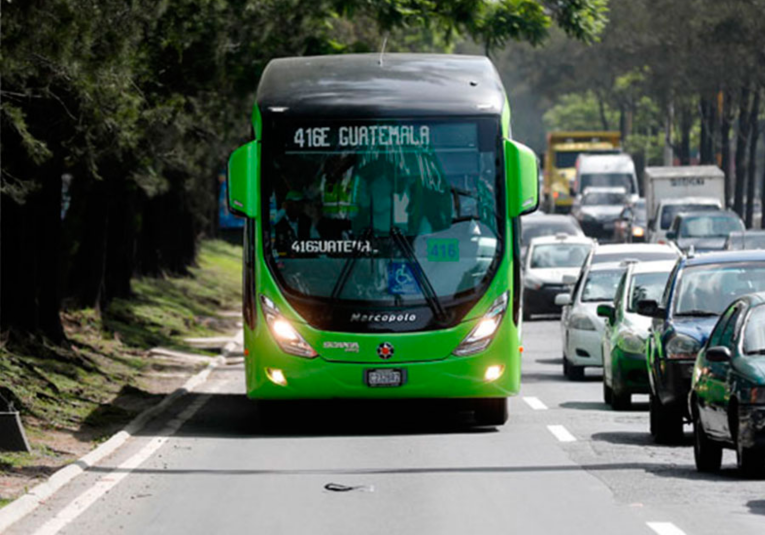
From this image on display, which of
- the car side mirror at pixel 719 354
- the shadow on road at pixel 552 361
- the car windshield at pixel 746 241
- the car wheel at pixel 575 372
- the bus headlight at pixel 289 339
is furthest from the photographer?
the car windshield at pixel 746 241

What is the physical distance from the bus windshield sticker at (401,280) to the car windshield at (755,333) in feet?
13.5

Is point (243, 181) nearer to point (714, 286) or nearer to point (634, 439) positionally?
point (634, 439)

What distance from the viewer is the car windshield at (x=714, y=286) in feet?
55.0

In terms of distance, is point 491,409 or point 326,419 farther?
point 326,419

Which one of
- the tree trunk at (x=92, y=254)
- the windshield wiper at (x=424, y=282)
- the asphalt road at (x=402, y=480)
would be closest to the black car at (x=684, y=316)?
the asphalt road at (x=402, y=480)

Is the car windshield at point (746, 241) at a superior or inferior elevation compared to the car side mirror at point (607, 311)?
inferior

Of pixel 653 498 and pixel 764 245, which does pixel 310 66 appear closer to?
pixel 653 498

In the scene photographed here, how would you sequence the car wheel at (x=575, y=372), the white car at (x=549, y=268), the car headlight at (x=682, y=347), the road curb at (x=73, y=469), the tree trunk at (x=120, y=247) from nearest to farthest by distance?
the road curb at (x=73, y=469) < the car headlight at (x=682, y=347) < the car wheel at (x=575, y=372) < the tree trunk at (x=120, y=247) < the white car at (x=549, y=268)

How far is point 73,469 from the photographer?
14266 mm

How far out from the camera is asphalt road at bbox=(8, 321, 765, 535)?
11.5m

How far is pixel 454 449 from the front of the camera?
1616 centimetres

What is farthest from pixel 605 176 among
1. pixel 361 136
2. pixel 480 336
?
pixel 480 336

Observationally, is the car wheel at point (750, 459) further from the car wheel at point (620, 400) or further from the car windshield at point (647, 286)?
the car windshield at point (647, 286)

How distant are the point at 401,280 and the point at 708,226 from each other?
28.6 meters
